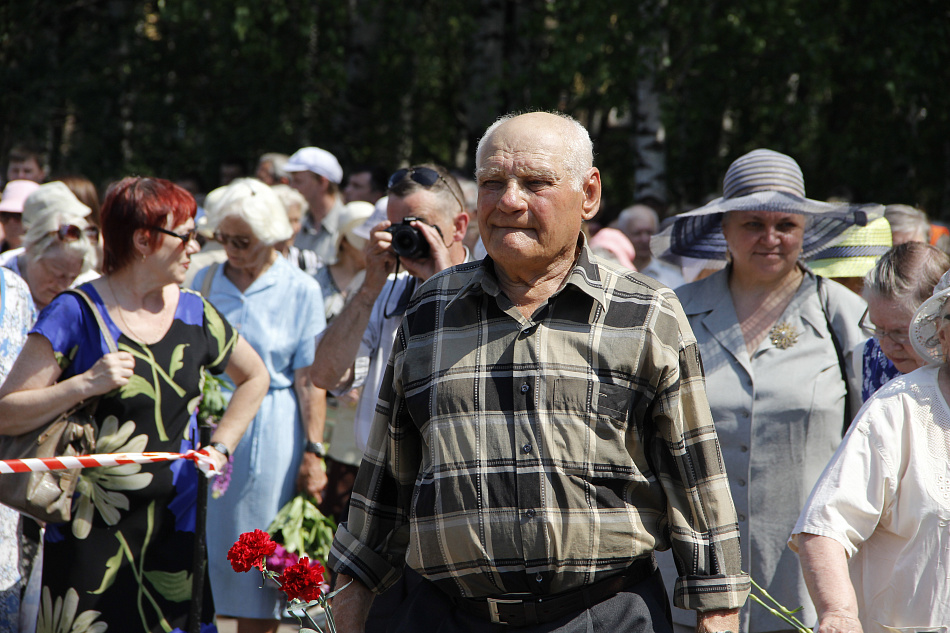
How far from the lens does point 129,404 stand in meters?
3.48

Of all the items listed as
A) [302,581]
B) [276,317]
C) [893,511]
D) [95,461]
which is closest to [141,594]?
[95,461]

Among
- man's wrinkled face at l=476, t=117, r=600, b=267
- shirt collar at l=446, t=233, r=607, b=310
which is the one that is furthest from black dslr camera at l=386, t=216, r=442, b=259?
man's wrinkled face at l=476, t=117, r=600, b=267

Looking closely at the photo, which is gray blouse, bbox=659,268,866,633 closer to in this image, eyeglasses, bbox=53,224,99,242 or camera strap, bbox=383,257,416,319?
camera strap, bbox=383,257,416,319

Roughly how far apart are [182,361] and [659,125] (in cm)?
732

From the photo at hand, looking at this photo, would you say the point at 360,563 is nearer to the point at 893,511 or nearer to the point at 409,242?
the point at 893,511

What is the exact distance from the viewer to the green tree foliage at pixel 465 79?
979cm

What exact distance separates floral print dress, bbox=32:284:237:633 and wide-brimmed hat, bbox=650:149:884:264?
2002mm

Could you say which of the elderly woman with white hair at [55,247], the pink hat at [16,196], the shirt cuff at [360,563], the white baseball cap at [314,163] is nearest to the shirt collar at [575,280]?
the shirt cuff at [360,563]

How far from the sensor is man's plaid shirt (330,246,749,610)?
2.14 metres

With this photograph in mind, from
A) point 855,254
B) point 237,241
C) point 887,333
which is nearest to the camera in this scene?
point 887,333

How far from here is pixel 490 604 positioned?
7.16 ft

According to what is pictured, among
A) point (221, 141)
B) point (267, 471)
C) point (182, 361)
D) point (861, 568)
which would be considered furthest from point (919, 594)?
point (221, 141)

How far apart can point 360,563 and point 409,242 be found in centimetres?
146

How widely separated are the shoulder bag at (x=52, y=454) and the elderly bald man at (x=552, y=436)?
1439 mm
